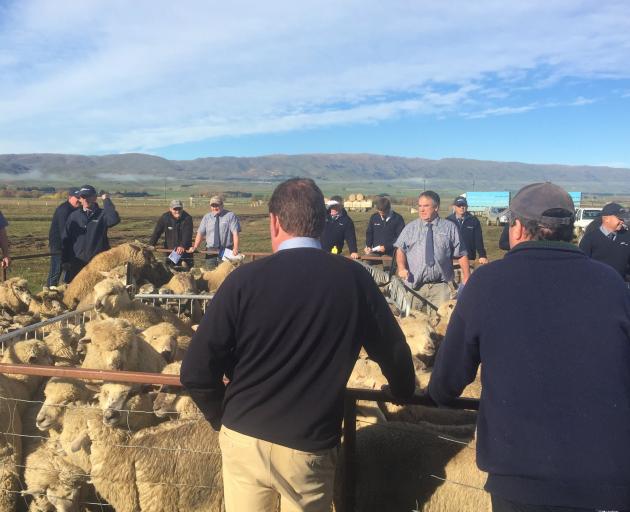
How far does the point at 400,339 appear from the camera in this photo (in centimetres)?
258

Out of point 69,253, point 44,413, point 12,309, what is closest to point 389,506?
point 44,413

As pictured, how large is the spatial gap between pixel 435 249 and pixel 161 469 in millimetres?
4491

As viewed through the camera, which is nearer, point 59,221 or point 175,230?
point 59,221

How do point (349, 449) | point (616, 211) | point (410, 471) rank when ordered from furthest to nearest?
point (616, 211) < point (410, 471) < point (349, 449)

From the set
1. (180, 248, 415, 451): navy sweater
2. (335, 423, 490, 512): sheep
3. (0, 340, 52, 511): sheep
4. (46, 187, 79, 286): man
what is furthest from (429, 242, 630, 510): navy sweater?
(46, 187, 79, 286): man

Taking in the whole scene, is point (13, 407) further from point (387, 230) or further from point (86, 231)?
point (387, 230)

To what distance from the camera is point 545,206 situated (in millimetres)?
2191

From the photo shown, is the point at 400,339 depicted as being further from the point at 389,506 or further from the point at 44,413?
the point at 44,413

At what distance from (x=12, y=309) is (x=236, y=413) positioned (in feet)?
22.7

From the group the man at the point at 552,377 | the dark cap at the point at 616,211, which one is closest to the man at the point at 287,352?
the man at the point at 552,377

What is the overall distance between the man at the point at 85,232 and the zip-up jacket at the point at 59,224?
0.13 meters

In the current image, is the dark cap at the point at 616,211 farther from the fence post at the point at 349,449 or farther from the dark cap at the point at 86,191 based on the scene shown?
the dark cap at the point at 86,191

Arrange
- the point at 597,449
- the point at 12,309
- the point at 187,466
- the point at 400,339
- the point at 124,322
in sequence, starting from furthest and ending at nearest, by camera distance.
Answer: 1. the point at 12,309
2. the point at 124,322
3. the point at 187,466
4. the point at 400,339
5. the point at 597,449

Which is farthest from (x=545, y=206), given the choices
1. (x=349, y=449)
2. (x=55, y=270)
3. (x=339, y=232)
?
(x=55, y=270)
